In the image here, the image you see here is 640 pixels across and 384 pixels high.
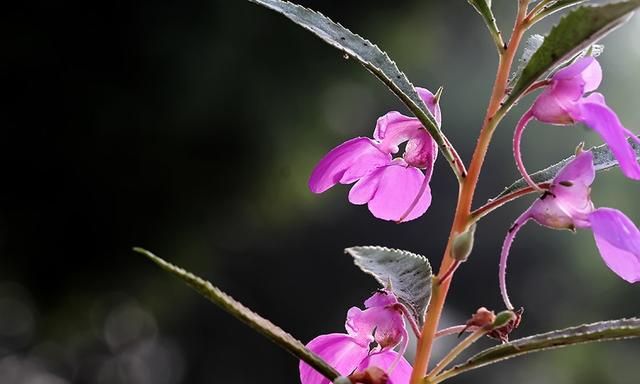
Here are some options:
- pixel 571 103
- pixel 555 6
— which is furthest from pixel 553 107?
pixel 555 6

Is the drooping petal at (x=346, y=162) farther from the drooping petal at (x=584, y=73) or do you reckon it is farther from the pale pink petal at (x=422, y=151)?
the drooping petal at (x=584, y=73)

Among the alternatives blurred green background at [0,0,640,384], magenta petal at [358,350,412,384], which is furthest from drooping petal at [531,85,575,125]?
blurred green background at [0,0,640,384]

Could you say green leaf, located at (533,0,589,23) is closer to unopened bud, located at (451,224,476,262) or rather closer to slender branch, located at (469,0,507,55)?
slender branch, located at (469,0,507,55)


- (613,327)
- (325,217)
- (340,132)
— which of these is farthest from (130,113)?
(613,327)

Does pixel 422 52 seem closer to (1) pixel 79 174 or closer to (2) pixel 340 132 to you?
(2) pixel 340 132

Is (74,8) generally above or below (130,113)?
above

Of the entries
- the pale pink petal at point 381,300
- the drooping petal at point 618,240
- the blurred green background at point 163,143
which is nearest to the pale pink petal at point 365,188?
the pale pink petal at point 381,300

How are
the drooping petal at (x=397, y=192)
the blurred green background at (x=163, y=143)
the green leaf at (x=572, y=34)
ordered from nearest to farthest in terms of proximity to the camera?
the green leaf at (x=572, y=34) < the drooping petal at (x=397, y=192) < the blurred green background at (x=163, y=143)

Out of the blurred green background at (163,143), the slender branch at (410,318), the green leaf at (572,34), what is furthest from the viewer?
the blurred green background at (163,143)
